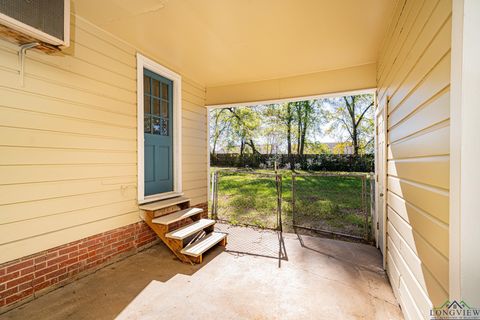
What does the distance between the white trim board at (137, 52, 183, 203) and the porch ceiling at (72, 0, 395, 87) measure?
0.50 ft

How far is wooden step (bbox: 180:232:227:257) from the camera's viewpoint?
286 centimetres

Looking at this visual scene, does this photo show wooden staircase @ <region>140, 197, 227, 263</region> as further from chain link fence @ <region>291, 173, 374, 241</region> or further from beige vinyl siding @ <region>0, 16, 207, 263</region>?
chain link fence @ <region>291, 173, 374, 241</region>

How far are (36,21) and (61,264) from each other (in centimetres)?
219

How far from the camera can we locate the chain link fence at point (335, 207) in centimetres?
391

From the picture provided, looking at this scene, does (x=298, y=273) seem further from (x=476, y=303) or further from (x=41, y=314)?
(x=41, y=314)

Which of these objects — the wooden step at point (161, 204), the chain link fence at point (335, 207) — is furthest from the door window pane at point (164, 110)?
the chain link fence at point (335, 207)

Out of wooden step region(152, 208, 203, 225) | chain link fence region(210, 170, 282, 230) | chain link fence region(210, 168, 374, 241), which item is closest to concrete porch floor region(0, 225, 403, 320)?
wooden step region(152, 208, 203, 225)

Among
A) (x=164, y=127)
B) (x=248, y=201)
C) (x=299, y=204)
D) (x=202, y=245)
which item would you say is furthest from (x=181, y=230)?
(x=299, y=204)

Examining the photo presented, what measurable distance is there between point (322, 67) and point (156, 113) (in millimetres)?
2722

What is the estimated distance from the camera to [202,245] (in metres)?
3.09

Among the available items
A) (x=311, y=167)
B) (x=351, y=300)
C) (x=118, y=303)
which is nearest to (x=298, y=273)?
(x=351, y=300)

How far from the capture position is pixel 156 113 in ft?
11.7

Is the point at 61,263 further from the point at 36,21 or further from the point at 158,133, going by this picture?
the point at 36,21

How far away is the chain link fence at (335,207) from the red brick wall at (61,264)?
247cm
